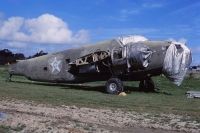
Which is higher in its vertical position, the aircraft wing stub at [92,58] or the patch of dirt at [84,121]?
the aircraft wing stub at [92,58]

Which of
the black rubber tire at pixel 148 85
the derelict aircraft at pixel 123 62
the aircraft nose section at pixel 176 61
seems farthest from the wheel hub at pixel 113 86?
the black rubber tire at pixel 148 85

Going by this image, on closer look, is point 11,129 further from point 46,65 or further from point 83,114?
point 46,65

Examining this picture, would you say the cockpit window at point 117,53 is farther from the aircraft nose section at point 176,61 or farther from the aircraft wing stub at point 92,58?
the aircraft nose section at point 176,61

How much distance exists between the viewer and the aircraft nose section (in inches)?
883

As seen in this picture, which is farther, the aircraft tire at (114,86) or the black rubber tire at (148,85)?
the black rubber tire at (148,85)

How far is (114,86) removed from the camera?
75.9 ft

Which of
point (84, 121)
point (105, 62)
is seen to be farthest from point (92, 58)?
point (84, 121)

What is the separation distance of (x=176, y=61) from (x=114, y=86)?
335cm

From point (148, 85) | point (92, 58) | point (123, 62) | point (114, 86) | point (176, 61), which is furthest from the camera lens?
point (148, 85)

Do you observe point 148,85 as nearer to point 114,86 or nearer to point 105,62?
point 114,86

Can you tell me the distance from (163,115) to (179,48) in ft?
28.4

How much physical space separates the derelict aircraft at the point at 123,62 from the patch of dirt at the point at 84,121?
24.1 ft

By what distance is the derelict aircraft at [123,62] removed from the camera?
22516mm

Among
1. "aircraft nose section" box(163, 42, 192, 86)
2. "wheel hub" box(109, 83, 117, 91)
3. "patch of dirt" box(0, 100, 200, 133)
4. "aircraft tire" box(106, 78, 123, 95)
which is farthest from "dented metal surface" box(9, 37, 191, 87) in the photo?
"patch of dirt" box(0, 100, 200, 133)
